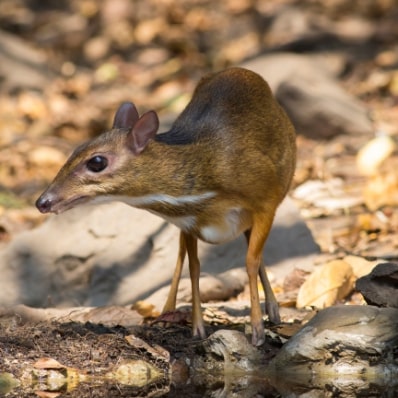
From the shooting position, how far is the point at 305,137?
11.7 meters

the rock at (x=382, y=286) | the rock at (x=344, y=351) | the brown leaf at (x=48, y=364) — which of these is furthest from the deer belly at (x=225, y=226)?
the brown leaf at (x=48, y=364)

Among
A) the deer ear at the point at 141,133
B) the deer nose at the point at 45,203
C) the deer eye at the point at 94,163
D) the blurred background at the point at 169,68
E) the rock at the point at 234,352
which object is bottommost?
the blurred background at the point at 169,68

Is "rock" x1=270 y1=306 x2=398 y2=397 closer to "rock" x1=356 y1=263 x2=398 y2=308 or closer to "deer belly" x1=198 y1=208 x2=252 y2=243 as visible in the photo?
"rock" x1=356 y1=263 x2=398 y2=308

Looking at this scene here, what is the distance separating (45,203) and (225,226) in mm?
1064

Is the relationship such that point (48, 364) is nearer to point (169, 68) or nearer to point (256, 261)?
point (256, 261)

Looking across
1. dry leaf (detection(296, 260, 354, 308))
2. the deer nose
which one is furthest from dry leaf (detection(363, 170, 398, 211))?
the deer nose

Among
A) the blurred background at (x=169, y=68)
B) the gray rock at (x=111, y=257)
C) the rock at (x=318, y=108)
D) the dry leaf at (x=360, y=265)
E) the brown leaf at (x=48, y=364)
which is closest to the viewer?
the brown leaf at (x=48, y=364)

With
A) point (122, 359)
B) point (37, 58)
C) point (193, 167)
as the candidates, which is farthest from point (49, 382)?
point (37, 58)

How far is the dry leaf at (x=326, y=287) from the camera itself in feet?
23.5

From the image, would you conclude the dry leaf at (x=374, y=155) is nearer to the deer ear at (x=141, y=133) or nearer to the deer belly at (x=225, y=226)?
the deer belly at (x=225, y=226)

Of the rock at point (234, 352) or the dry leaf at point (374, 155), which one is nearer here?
the rock at point (234, 352)

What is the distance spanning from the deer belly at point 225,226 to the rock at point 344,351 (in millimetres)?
701

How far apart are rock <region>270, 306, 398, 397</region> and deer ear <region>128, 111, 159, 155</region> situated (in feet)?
4.59

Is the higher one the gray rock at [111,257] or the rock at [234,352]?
the rock at [234,352]
